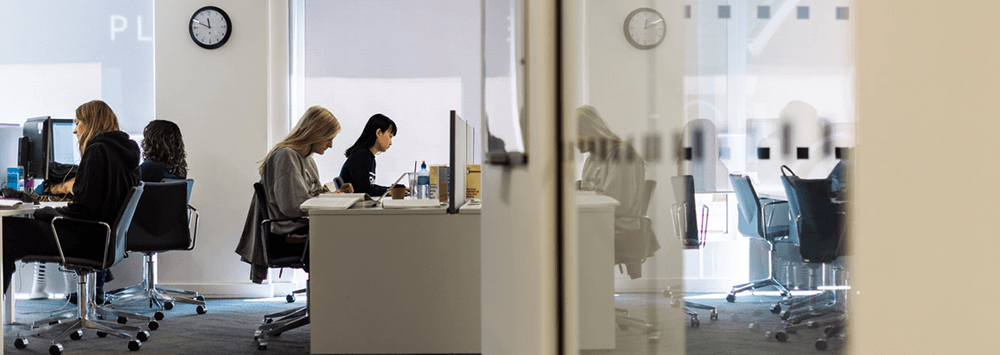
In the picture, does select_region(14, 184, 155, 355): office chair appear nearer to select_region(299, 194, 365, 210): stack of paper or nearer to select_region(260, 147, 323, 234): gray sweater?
select_region(260, 147, 323, 234): gray sweater

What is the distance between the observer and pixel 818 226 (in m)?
0.31

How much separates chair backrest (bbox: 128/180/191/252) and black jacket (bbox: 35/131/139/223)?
72cm

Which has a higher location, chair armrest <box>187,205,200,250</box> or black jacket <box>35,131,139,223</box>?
black jacket <box>35,131,139,223</box>

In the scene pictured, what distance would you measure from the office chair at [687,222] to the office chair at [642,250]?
8cm

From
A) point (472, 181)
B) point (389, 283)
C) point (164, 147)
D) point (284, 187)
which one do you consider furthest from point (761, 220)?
point (164, 147)

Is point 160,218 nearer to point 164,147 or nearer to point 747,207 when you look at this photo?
point 164,147

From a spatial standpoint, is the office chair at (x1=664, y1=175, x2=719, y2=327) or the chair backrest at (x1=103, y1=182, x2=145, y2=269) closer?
the office chair at (x1=664, y1=175, x2=719, y2=327)

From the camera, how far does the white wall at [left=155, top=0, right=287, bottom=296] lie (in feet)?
16.6

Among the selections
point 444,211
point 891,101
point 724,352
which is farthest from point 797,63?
point 444,211

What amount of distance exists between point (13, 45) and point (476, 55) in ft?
11.0

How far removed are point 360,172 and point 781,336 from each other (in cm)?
401

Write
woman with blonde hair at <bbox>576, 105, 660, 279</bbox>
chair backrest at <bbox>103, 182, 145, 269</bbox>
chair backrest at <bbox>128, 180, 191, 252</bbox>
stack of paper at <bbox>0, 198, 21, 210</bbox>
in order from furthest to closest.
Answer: chair backrest at <bbox>128, 180, 191, 252</bbox>, chair backrest at <bbox>103, 182, 145, 269</bbox>, stack of paper at <bbox>0, 198, 21, 210</bbox>, woman with blonde hair at <bbox>576, 105, 660, 279</bbox>

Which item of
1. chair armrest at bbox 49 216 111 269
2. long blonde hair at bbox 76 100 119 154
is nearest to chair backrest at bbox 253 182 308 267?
chair armrest at bbox 49 216 111 269

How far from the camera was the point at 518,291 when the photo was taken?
1.58 metres
